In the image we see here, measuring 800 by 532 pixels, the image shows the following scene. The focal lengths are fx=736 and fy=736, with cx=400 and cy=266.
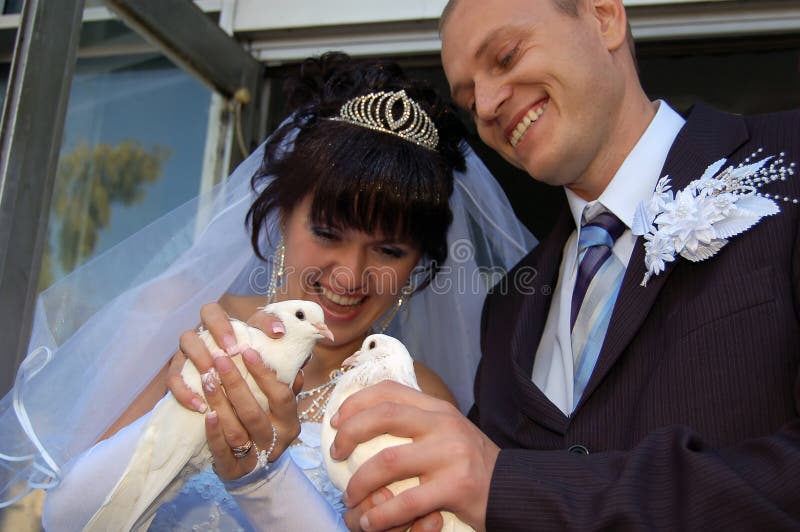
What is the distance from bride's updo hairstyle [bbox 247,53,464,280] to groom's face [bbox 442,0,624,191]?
32 centimetres

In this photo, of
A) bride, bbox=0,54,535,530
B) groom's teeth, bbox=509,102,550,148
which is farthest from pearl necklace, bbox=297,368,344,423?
groom's teeth, bbox=509,102,550,148

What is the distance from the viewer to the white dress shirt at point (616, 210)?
5.47 ft

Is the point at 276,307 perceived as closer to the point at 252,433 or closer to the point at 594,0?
the point at 252,433

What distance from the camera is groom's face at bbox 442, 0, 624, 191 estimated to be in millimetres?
1736

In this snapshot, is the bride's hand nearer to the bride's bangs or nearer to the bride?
the bride

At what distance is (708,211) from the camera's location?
139cm

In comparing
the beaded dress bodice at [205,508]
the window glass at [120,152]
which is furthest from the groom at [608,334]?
the window glass at [120,152]

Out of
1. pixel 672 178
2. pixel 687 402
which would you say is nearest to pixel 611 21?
pixel 672 178

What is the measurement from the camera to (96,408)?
68.5 inches

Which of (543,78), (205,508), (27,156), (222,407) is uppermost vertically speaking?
(543,78)

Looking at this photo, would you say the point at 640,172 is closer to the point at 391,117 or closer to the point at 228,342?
the point at 391,117

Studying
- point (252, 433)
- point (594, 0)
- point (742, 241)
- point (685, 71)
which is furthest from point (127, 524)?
point (685, 71)

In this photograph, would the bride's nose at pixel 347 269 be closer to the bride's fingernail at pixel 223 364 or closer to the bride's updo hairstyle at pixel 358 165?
the bride's updo hairstyle at pixel 358 165

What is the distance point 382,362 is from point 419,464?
281 mm
